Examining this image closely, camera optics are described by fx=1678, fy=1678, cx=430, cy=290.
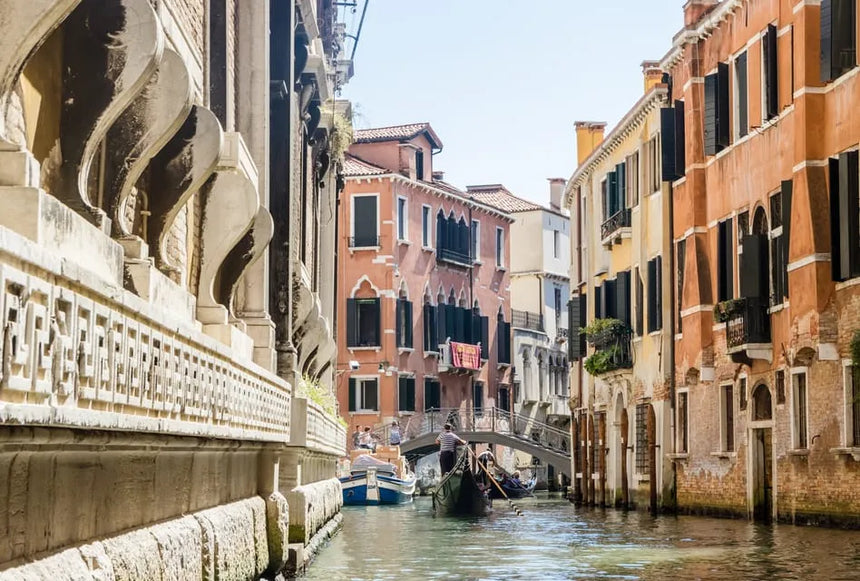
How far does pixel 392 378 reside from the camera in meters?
46.6

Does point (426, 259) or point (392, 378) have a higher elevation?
point (426, 259)

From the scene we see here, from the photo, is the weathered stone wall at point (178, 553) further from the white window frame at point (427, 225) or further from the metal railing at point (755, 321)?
the white window frame at point (427, 225)

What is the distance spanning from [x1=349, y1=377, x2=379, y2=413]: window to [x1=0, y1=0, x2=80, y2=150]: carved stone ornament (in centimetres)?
4258

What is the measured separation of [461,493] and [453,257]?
2336 centimetres

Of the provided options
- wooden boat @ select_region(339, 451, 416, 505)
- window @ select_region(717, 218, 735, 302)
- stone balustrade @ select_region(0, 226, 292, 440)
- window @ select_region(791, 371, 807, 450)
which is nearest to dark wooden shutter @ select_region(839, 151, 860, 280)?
window @ select_region(791, 371, 807, 450)

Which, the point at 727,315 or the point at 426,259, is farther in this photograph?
the point at 426,259

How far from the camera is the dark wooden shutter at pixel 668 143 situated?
26453mm

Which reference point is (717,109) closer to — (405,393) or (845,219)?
(845,219)

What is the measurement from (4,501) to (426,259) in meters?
45.6

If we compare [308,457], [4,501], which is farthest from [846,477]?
[4,501]

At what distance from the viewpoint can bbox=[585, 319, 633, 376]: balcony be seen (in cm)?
3069

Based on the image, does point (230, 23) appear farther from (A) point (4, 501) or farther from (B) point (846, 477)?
(B) point (846, 477)

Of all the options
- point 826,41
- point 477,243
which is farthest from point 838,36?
point 477,243

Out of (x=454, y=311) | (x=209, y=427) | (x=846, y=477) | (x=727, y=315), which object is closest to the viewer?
(x=209, y=427)
